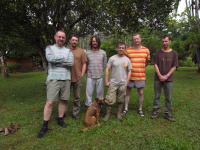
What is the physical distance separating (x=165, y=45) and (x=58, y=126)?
3450 mm

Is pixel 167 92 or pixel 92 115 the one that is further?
pixel 167 92

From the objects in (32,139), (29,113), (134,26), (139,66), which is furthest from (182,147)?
(134,26)

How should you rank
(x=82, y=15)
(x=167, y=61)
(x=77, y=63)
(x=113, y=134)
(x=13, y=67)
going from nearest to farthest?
(x=113, y=134) → (x=77, y=63) → (x=167, y=61) → (x=82, y=15) → (x=13, y=67)

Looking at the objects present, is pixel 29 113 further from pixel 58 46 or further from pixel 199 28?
pixel 199 28

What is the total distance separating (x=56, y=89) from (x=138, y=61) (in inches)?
90.7

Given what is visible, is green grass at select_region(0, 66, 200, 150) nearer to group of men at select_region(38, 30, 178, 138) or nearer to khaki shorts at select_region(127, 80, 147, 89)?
group of men at select_region(38, 30, 178, 138)

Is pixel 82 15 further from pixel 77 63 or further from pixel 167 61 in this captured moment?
pixel 167 61

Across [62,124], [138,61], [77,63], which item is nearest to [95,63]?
[77,63]

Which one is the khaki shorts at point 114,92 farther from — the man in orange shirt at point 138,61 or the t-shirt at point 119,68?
the man in orange shirt at point 138,61

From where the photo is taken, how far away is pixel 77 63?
12.9 feet

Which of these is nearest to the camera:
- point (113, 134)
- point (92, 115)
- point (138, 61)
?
point (113, 134)

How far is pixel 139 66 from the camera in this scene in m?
4.25

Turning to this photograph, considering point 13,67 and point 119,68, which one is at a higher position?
point 119,68

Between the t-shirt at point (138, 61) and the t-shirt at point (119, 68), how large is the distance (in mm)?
269
